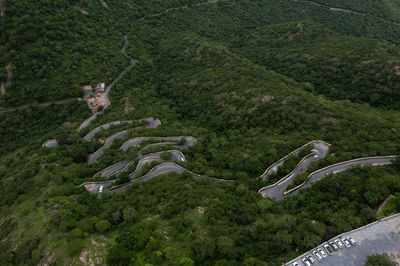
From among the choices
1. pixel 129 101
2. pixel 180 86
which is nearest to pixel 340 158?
pixel 180 86

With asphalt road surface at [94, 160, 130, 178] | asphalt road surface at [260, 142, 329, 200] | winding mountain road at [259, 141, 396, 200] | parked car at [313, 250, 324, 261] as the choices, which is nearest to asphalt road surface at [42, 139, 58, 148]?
asphalt road surface at [94, 160, 130, 178]

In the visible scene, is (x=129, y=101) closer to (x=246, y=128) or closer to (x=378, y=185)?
(x=246, y=128)

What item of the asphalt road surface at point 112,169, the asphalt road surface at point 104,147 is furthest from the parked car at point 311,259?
the asphalt road surface at point 104,147

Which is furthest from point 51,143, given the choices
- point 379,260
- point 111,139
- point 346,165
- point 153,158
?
point 379,260

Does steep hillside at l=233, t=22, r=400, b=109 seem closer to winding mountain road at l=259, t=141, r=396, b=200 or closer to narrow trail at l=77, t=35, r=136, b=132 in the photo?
winding mountain road at l=259, t=141, r=396, b=200

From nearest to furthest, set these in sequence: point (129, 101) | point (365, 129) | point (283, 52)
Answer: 1. point (365, 129)
2. point (129, 101)
3. point (283, 52)

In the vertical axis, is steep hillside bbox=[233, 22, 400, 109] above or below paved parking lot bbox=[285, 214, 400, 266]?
above

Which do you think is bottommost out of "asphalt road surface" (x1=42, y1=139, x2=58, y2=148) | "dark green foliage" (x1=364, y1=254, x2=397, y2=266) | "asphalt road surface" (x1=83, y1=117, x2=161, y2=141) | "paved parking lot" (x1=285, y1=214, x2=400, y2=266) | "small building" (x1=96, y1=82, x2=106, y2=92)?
"asphalt road surface" (x1=42, y1=139, x2=58, y2=148)
